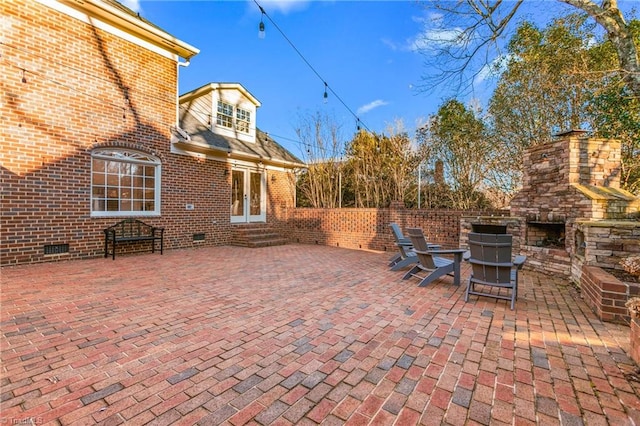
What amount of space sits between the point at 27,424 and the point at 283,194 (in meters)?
11.1

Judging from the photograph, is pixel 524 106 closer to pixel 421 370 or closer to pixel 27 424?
pixel 421 370

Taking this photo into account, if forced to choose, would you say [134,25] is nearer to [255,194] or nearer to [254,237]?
[255,194]

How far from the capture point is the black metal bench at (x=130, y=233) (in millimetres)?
7062

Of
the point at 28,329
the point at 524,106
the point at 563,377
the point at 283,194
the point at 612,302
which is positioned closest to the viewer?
the point at 563,377

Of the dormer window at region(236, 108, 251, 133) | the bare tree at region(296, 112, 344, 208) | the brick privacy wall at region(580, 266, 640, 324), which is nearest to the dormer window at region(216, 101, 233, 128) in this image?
the dormer window at region(236, 108, 251, 133)

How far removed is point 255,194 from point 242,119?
10.4 feet

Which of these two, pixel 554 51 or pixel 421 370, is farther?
pixel 554 51

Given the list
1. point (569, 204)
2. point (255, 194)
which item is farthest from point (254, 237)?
point (569, 204)

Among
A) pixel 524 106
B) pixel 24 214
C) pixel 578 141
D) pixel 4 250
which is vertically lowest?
pixel 4 250

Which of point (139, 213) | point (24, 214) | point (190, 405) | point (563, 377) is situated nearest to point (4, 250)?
point (24, 214)

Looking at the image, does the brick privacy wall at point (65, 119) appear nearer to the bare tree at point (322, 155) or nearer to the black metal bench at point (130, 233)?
the black metal bench at point (130, 233)

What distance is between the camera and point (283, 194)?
1256 centimetres

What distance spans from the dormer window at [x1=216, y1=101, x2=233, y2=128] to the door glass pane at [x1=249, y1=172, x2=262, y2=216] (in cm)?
217

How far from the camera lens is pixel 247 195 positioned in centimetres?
1110
